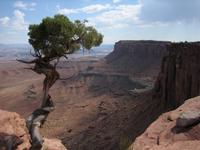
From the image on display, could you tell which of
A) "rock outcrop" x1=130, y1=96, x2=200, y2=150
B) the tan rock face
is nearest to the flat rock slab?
"rock outcrop" x1=130, y1=96, x2=200, y2=150

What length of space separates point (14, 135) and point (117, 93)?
67.0m

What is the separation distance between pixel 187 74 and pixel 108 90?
52.0 metres

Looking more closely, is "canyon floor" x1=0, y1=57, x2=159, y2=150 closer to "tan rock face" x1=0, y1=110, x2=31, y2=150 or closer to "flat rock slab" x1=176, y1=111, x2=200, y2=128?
"flat rock slab" x1=176, y1=111, x2=200, y2=128

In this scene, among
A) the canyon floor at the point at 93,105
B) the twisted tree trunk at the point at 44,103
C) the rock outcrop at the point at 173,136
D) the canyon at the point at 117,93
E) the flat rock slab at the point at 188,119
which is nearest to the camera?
the rock outcrop at the point at 173,136

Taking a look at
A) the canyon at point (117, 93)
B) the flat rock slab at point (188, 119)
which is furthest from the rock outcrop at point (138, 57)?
the flat rock slab at point (188, 119)

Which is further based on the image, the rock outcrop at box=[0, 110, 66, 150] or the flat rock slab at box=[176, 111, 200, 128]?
the rock outcrop at box=[0, 110, 66, 150]

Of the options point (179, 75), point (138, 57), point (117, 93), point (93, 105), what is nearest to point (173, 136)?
point (179, 75)

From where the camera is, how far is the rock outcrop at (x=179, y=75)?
40250 mm

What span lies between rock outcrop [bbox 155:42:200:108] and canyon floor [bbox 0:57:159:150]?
6.52ft

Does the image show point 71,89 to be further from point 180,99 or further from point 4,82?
point 180,99

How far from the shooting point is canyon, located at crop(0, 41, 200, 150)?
138 feet

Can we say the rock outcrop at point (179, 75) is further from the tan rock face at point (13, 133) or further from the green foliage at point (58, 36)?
the tan rock face at point (13, 133)

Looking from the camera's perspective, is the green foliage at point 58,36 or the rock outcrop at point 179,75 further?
the rock outcrop at point 179,75

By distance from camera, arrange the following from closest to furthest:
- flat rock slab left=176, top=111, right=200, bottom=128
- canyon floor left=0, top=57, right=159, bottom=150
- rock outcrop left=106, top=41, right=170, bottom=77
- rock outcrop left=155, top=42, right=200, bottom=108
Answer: flat rock slab left=176, top=111, right=200, bottom=128 < rock outcrop left=155, top=42, right=200, bottom=108 < canyon floor left=0, top=57, right=159, bottom=150 < rock outcrop left=106, top=41, right=170, bottom=77
